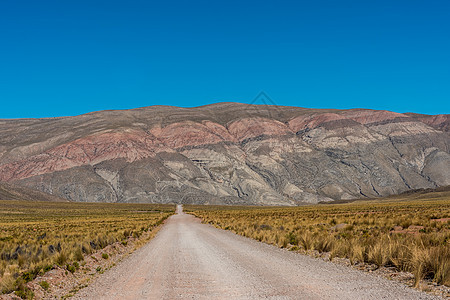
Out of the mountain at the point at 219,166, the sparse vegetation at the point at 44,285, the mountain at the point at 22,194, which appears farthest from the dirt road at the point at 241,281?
the mountain at the point at 22,194

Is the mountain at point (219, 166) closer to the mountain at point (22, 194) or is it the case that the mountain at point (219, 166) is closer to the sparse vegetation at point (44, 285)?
the mountain at point (22, 194)

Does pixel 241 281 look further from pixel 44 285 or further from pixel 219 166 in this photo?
pixel 219 166

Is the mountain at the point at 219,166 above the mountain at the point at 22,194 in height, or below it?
above

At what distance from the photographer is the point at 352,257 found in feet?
39.3

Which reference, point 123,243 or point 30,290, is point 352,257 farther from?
point 123,243

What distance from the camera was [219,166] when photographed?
178m

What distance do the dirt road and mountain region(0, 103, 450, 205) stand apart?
14026 cm

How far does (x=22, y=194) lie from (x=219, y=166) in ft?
294

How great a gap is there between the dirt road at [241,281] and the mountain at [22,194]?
140959 mm

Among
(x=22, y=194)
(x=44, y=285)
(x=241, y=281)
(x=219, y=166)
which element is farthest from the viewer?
(x=219, y=166)

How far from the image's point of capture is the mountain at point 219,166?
158 meters

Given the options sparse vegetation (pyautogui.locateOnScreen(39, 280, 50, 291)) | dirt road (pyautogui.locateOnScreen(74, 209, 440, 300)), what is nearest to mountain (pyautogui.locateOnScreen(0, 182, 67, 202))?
dirt road (pyautogui.locateOnScreen(74, 209, 440, 300))

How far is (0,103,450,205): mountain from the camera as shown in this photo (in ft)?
517

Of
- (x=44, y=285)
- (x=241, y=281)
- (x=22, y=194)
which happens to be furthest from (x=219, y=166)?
(x=241, y=281)
